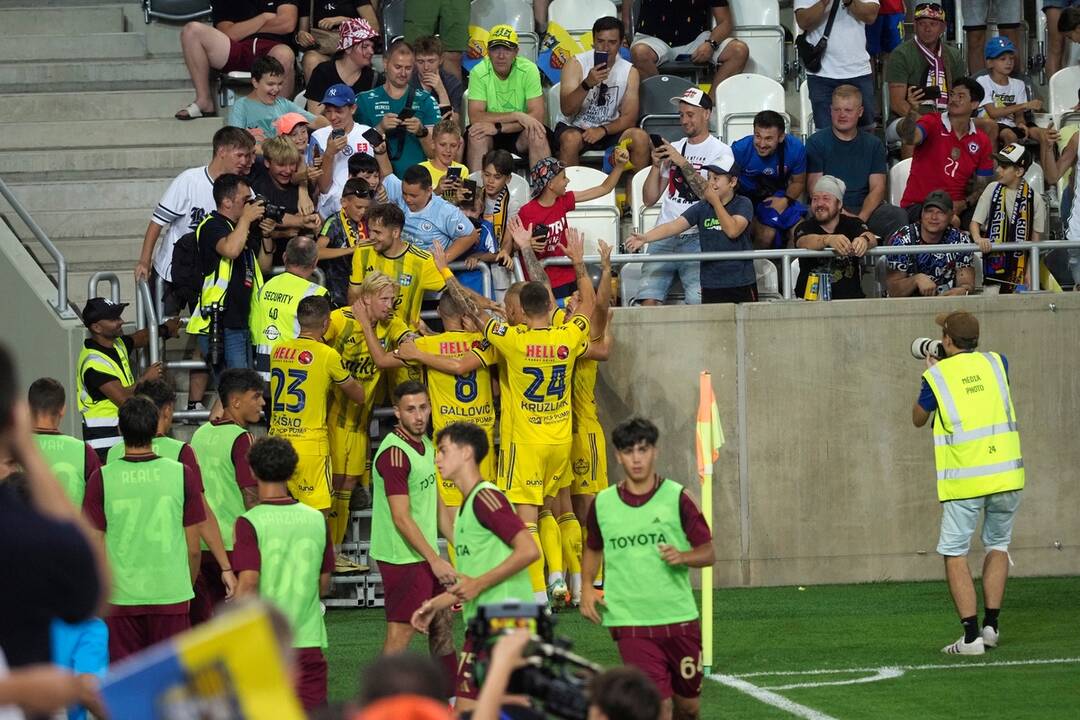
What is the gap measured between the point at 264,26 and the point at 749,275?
5.53 m

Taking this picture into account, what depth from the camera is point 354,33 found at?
15.3 metres

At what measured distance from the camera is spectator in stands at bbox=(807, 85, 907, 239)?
15047 millimetres

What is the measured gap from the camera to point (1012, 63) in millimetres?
17406

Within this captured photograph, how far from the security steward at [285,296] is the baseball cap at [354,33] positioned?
9.82 feet

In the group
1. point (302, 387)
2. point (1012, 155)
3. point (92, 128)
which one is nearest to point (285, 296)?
point (302, 387)

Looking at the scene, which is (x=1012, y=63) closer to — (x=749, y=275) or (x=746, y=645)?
(x=749, y=275)

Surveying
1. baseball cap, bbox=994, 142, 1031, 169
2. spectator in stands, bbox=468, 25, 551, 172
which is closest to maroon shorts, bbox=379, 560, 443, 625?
spectator in stands, bbox=468, 25, 551, 172

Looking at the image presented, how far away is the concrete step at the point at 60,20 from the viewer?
59.1ft

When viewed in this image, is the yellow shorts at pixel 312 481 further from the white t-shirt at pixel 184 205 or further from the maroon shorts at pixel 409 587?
the maroon shorts at pixel 409 587

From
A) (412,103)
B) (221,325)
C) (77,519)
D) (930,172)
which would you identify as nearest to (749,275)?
(930,172)

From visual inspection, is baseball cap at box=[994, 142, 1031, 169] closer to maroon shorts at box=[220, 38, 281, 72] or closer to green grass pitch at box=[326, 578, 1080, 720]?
green grass pitch at box=[326, 578, 1080, 720]

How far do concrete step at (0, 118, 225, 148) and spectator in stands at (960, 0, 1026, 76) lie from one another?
823 centimetres

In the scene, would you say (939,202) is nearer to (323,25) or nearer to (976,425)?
(976,425)

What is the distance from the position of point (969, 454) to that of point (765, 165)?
4489mm
